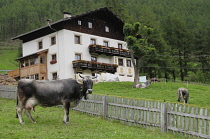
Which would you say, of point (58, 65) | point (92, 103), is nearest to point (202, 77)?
point (58, 65)

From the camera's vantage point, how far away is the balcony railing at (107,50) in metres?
43.4

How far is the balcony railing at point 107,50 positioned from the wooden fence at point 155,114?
89.1ft

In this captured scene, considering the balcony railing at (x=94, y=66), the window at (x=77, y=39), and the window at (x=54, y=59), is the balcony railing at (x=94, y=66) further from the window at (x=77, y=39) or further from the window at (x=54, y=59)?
the window at (x=77, y=39)

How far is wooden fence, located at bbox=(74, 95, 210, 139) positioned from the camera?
10766 mm

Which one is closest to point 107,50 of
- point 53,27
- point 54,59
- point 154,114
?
point 54,59

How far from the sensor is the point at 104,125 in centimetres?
1337

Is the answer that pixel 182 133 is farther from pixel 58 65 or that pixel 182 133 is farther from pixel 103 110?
pixel 58 65

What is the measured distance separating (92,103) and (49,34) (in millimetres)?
28830

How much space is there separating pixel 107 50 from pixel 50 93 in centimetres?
3209

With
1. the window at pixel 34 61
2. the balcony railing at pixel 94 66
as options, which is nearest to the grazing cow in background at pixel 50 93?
the balcony railing at pixel 94 66

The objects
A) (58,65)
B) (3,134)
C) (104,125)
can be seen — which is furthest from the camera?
(58,65)

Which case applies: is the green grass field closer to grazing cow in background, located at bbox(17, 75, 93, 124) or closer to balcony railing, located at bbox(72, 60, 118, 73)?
grazing cow in background, located at bbox(17, 75, 93, 124)

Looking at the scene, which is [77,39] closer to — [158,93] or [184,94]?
[158,93]

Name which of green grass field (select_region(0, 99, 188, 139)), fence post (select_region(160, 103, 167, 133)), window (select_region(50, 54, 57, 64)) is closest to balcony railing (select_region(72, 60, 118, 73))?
window (select_region(50, 54, 57, 64))
